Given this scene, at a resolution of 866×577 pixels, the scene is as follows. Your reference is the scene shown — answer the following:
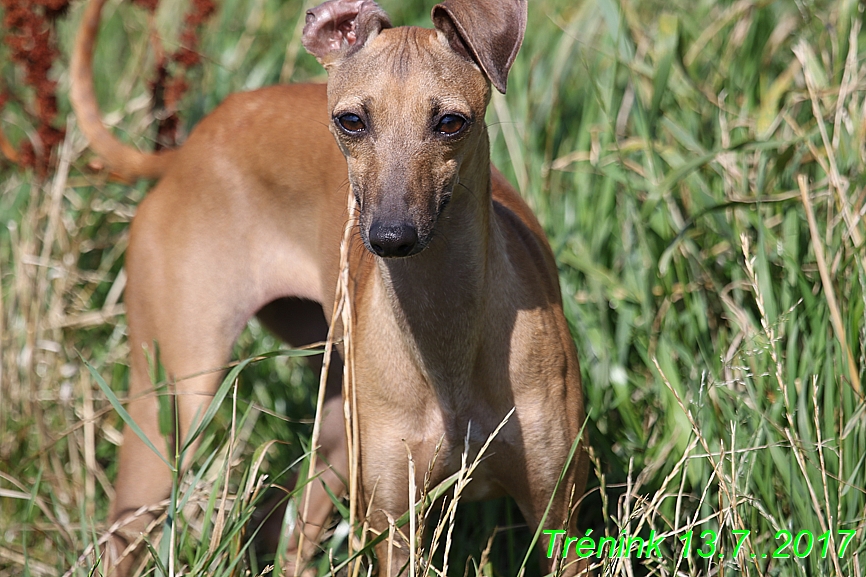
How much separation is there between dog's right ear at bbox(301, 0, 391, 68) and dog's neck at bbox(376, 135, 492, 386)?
0.44 meters

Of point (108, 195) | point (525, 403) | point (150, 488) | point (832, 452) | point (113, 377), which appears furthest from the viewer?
point (108, 195)

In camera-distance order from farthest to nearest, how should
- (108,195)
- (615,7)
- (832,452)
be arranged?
(108,195)
(615,7)
(832,452)

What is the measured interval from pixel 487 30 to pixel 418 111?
288 millimetres

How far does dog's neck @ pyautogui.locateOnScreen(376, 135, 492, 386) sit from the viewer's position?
2.77 m

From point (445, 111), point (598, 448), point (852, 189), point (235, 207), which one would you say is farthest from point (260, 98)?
point (852, 189)

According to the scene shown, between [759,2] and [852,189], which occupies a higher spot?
[759,2]

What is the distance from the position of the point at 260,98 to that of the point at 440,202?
4.81ft

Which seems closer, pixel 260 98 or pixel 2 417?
pixel 260 98

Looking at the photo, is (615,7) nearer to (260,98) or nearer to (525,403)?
(260,98)

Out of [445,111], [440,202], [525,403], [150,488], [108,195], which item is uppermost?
[108,195]

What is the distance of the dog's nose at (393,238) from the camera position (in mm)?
2326

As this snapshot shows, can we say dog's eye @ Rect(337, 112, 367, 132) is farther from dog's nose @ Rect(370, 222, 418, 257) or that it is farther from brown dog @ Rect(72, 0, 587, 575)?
dog's nose @ Rect(370, 222, 418, 257)

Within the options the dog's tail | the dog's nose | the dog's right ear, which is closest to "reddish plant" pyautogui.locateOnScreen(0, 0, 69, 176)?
the dog's tail

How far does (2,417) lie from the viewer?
14.0 feet
